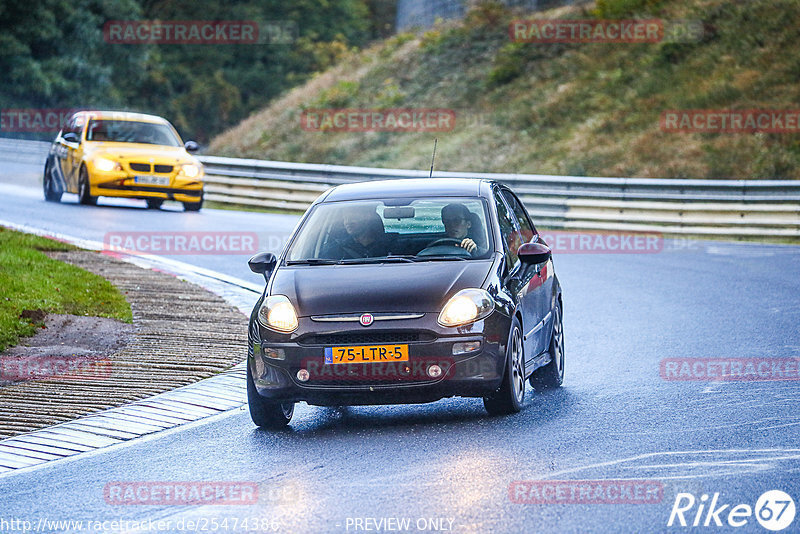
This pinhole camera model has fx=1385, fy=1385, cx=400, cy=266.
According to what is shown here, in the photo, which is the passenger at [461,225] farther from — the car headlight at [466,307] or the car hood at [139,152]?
the car hood at [139,152]

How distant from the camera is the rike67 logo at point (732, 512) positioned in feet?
20.2

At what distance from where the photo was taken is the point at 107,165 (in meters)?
24.6

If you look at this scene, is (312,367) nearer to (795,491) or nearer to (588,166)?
(795,491)

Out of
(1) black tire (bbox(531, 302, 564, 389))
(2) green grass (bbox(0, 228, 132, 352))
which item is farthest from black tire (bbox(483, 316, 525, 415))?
(2) green grass (bbox(0, 228, 132, 352))

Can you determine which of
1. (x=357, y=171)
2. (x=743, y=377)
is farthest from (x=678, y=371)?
(x=357, y=171)

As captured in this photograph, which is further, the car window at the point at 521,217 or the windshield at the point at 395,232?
the car window at the point at 521,217

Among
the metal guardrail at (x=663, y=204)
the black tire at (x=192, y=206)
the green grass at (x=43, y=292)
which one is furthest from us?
the black tire at (x=192, y=206)

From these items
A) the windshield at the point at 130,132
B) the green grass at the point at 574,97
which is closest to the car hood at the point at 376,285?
the windshield at the point at 130,132

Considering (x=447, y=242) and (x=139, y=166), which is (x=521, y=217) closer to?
(x=447, y=242)

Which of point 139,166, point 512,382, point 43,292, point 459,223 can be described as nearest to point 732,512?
point 512,382

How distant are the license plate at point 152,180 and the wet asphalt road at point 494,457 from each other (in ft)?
45.3

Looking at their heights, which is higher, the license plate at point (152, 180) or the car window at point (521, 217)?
the car window at point (521, 217)

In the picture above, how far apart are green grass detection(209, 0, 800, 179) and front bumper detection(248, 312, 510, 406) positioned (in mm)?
20611

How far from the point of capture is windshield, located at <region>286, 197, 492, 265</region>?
945cm
